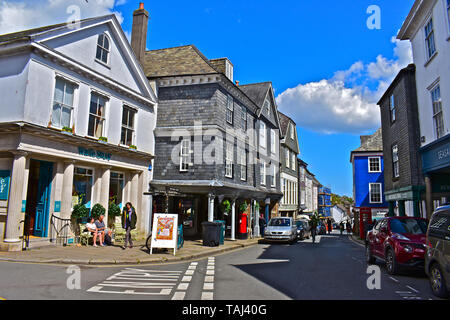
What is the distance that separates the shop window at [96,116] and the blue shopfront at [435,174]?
1492 centimetres

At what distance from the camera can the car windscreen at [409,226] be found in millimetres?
10573

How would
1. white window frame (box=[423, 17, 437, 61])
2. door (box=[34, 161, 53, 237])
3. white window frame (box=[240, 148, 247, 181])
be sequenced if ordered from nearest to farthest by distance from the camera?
1. door (box=[34, 161, 53, 237])
2. white window frame (box=[423, 17, 437, 61])
3. white window frame (box=[240, 148, 247, 181])

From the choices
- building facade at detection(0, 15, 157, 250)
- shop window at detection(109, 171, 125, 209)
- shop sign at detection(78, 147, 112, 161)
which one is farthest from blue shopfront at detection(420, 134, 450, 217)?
shop window at detection(109, 171, 125, 209)

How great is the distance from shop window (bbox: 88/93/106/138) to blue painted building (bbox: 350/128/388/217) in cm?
2662

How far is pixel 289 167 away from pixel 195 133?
2033cm

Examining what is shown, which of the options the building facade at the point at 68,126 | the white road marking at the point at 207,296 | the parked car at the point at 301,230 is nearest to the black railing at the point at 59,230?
the building facade at the point at 68,126

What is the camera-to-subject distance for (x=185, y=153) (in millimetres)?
20078

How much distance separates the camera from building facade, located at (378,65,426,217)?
16.3 meters

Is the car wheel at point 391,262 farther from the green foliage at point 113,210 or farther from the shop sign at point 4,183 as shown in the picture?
the shop sign at point 4,183

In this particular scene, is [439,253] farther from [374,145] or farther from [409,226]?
[374,145]

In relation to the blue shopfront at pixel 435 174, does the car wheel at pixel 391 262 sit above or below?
below

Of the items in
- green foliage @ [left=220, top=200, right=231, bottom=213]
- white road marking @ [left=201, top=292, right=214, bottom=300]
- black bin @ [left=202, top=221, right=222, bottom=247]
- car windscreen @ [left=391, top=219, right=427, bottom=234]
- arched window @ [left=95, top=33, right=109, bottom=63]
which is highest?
arched window @ [left=95, top=33, right=109, bottom=63]

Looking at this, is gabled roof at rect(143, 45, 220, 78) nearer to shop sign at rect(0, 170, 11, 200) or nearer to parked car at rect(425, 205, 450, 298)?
shop sign at rect(0, 170, 11, 200)

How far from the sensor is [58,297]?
6418 millimetres
